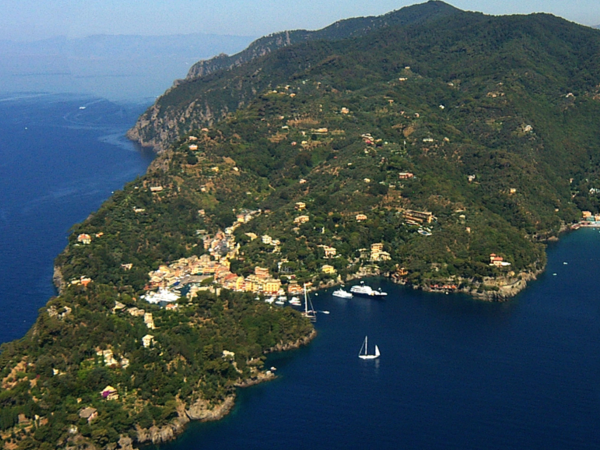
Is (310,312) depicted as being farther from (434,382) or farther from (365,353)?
(434,382)

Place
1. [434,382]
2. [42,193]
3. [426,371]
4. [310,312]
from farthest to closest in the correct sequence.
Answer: [42,193] < [310,312] < [426,371] < [434,382]

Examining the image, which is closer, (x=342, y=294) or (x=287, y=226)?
(x=342, y=294)

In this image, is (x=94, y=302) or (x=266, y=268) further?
(x=266, y=268)

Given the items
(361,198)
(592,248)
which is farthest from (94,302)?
(592,248)

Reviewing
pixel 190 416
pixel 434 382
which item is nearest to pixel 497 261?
pixel 434 382

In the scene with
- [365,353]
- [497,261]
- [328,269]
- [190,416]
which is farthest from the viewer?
[497,261]

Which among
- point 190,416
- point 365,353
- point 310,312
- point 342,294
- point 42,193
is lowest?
point 190,416

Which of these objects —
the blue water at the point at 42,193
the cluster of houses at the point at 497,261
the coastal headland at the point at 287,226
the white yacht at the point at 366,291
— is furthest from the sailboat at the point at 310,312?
the blue water at the point at 42,193

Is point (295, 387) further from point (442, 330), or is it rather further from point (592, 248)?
point (592, 248)
